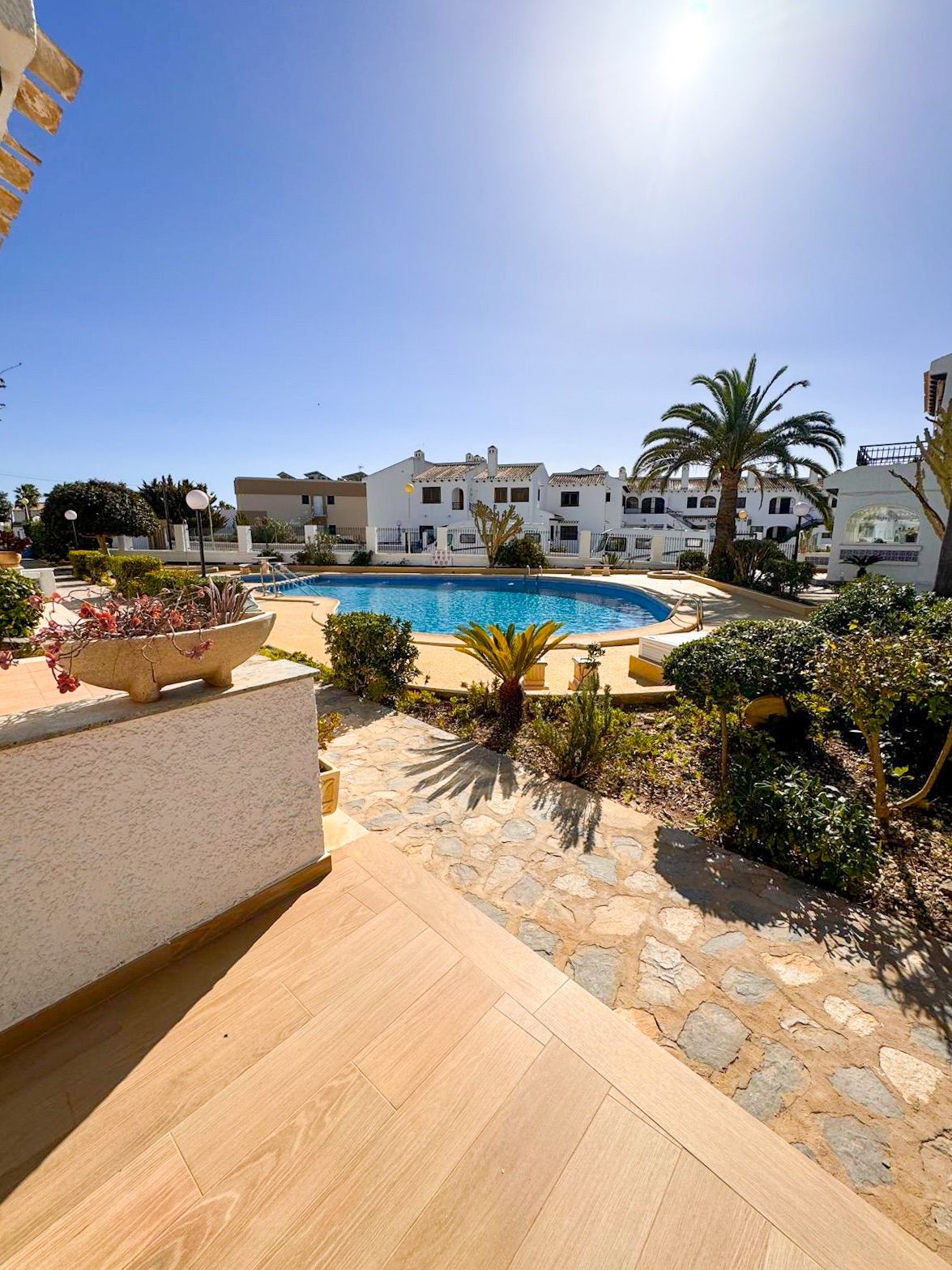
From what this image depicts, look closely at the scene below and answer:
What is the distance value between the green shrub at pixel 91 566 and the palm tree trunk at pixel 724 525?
20.4 metres

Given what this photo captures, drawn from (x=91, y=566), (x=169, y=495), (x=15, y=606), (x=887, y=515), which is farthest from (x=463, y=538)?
(x=15, y=606)

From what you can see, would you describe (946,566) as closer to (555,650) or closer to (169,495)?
(555,650)

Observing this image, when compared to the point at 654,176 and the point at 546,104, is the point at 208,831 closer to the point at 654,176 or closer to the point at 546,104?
the point at 546,104

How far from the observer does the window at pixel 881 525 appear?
55.1 ft

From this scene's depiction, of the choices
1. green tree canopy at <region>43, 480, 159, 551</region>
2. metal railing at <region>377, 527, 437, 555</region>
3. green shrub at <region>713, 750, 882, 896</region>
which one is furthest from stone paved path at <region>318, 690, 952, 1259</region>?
metal railing at <region>377, 527, 437, 555</region>

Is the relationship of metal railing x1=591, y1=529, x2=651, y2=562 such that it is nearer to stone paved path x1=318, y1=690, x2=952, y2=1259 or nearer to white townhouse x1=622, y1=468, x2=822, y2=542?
white townhouse x1=622, y1=468, x2=822, y2=542

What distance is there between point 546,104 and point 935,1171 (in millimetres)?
9908

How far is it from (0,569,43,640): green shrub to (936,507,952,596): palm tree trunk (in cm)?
1564

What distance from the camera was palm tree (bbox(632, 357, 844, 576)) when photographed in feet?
49.5

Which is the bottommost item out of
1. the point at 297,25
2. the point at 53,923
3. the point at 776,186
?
the point at 53,923

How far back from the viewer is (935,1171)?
165 cm

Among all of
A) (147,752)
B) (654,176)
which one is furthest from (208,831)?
(654,176)

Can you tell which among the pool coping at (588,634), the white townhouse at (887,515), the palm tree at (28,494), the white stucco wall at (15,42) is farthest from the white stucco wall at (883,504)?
the palm tree at (28,494)

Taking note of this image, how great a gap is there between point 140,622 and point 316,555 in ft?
73.8
